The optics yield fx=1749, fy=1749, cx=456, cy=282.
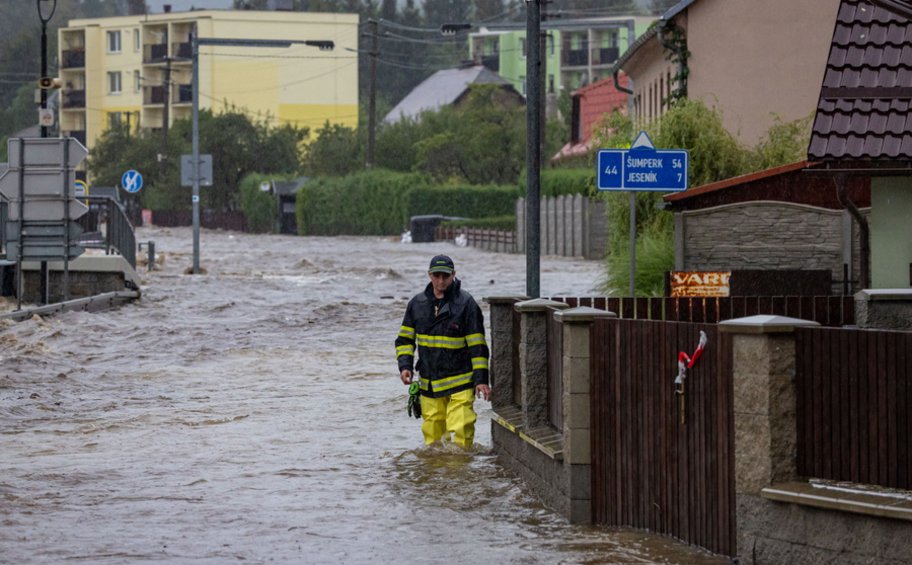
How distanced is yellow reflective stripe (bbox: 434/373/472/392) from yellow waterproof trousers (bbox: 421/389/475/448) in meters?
0.07

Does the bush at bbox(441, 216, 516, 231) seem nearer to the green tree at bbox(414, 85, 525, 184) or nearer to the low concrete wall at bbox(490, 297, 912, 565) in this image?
the green tree at bbox(414, 85, 525, 184)

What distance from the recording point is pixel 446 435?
13.5 metres

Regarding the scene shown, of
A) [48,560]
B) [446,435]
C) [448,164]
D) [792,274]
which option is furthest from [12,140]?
[448,164]

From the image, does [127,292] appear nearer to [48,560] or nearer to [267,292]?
[267,292]

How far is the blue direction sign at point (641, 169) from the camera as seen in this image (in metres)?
18.4

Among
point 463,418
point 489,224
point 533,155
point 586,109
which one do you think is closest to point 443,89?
point 586,109

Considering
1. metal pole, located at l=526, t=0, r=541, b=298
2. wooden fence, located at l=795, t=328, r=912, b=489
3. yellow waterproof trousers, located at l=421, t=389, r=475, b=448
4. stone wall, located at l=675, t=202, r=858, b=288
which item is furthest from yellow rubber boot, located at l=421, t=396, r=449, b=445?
stone wall, located at l=675, t=202, r=858, b=288

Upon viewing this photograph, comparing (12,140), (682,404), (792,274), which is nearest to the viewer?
(682,404)

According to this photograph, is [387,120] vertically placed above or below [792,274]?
above

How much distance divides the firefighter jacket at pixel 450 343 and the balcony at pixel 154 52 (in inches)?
4271

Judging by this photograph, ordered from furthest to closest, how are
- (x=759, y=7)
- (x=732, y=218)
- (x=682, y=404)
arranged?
(x=759, y=7)
(x=732, y=218)
(x=682, y=404)

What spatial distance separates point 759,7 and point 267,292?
12.1 meters

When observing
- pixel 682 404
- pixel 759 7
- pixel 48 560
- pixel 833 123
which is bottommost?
pixel 48 560

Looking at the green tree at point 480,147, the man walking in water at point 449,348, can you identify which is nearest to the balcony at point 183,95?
the green tree at point 480,147
